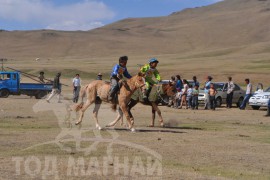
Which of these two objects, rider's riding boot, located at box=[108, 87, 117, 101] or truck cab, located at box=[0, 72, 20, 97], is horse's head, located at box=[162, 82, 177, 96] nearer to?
rider's riding boot, located at box=[108, 87, 117, 101]

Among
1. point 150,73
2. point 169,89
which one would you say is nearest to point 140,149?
point 150,73

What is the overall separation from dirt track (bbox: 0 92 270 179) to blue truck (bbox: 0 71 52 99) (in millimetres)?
20025

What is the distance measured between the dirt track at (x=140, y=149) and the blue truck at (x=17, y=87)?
20.0 metres

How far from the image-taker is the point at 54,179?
384 inches

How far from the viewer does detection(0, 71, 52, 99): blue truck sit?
39719 millimetres

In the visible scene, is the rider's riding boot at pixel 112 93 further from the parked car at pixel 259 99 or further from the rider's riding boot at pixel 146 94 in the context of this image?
the parked car at pixel 259 99

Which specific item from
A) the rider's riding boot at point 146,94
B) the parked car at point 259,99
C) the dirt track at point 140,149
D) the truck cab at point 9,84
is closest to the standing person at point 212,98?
the parked car at point 259,99

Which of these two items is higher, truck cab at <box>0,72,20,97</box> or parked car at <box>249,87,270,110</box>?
truck cab at <box>0,72,20,97</box>

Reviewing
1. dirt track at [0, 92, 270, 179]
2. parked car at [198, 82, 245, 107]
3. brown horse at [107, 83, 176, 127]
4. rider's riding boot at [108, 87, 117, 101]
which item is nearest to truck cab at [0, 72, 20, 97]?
parked car at [198, 82, 245, 107]

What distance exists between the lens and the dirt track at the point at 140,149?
1070cm

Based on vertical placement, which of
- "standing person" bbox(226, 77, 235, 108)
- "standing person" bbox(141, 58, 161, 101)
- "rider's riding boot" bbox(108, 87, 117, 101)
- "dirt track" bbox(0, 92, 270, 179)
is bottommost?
"dirt track" bbox(0, 92, 270, 179)

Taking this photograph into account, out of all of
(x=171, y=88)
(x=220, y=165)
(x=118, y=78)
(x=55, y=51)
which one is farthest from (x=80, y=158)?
(x=55, y=51)

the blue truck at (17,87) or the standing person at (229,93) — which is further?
the blue truck at (17,87)

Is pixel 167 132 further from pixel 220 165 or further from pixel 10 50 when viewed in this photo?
pixel 10 50
